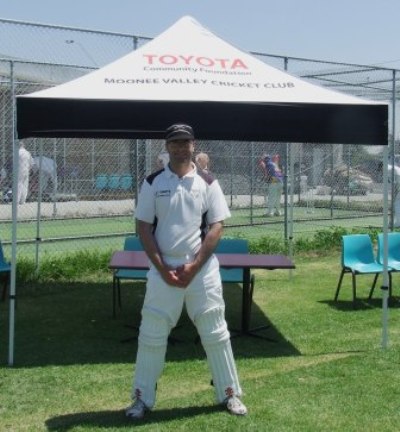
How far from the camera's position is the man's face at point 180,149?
4.53 metres

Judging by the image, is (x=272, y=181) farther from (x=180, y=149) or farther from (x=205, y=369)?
(x=180, y=149)

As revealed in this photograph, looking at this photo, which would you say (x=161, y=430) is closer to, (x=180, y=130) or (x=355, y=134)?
(x=180, y=130)

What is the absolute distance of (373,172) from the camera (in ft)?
60.0

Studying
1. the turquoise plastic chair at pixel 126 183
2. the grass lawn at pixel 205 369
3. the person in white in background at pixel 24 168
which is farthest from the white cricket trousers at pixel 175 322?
the turquoise plastic chair at pixel 126 183

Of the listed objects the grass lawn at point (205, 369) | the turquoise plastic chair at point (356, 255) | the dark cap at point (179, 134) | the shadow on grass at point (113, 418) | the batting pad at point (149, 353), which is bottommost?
the shadow on grass at point (113, 418)

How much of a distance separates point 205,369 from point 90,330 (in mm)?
1805

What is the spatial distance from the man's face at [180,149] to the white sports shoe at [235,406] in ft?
5.34

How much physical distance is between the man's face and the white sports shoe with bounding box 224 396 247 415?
1.63m

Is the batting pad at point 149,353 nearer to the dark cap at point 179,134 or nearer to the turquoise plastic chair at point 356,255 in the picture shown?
the dark cap at point 179,134

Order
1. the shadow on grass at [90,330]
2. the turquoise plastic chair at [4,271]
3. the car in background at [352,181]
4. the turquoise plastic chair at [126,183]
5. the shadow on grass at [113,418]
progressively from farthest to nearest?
the car in background at [352,181]
the turquoise plastic chair at [126,183]
the turquoise plastic chair at [4,271]
the shadow on grass at [90,330]
the shadow on grass at [113,418]

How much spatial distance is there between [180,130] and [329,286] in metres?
5.46

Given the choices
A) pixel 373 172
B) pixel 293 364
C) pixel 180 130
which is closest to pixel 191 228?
pixel 180 130

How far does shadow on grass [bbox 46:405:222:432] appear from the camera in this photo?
178 inches

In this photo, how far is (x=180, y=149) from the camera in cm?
454
